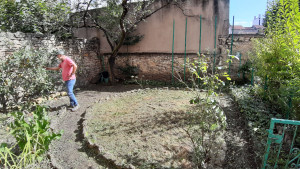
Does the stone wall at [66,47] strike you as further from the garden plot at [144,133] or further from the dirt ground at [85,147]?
the garden plot at [144,133]

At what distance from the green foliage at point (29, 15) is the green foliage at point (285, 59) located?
6701mm

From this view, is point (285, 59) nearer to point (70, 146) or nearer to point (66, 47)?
point (70, 146)

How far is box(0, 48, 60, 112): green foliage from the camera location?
15.4 feet

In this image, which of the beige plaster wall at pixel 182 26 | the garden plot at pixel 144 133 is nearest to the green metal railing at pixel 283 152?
the garden plot at pixel 144 133

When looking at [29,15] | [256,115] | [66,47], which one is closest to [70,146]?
[256,115]

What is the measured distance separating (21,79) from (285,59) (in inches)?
239

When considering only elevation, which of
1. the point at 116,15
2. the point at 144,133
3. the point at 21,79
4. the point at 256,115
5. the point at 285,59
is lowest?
the point at 144,133

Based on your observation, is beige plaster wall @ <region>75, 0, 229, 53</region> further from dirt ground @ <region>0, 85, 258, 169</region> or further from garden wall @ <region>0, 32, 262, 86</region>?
dirt ground @ <region>0, 85, 258, 169</region>

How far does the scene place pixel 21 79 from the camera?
500cm

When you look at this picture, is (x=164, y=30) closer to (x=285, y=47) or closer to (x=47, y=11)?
(x=47, y=11)

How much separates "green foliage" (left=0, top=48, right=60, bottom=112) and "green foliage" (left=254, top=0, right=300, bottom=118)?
5411 mm

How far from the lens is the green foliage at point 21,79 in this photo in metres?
4.70

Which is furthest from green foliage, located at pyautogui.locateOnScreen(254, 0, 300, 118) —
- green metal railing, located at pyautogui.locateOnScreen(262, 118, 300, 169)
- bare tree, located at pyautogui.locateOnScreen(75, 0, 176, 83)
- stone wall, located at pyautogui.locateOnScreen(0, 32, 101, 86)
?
stone wall, located at pyautogui.locateOnScreen(0, 32, 101, 86)

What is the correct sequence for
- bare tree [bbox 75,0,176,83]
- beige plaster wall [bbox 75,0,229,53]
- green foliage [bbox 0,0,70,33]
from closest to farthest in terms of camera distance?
green foliage [bbox 0,0,70,33] → bare tree [bbox 75,0,176,83] → beige plaster wall [bbox 75,0,229,53]
